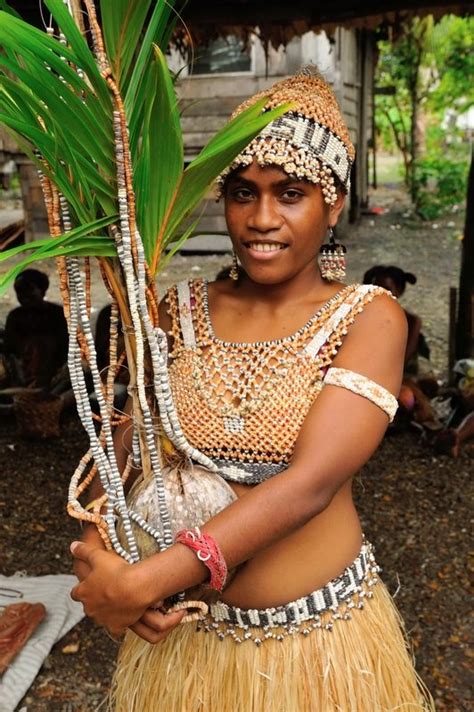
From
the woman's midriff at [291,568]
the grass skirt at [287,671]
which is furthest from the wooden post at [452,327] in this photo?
the woman's midriff at [291,568]

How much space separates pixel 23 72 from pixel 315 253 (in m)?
0.65

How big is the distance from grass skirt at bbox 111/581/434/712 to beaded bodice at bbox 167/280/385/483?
387 millimetres

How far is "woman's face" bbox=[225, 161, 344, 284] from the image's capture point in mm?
1379

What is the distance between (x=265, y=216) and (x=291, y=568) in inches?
26.5

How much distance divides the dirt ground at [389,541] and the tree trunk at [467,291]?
534 millimetres

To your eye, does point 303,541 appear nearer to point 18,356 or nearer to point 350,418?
point 350,418

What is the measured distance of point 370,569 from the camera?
1.63m

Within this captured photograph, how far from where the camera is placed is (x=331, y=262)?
5.13ft

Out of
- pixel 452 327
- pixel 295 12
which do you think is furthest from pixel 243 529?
pixel 452 327

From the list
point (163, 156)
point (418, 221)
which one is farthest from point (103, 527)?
point (418, 221)

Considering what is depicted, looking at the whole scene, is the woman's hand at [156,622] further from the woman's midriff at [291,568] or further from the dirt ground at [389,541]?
the dirt ground at [389,541]

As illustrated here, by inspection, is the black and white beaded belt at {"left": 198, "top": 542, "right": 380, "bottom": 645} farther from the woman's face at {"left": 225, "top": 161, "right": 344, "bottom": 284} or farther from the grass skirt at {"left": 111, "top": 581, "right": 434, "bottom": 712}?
the woman's face at {"left": 225, "top": 161, "right": 344, "bottom": 284}

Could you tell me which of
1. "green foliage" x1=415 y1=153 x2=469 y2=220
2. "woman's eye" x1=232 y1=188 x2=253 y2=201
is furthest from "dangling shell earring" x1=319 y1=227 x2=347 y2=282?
"green foliage" x1=415 y1=153 x2=469 y2=220

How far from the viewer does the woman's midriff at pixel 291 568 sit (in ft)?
4.86
